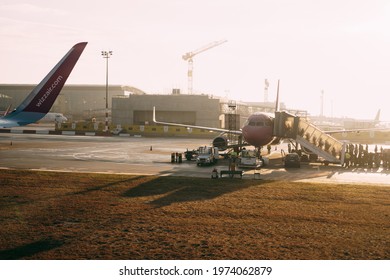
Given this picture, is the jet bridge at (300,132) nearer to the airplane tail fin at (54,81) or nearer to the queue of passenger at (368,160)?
the queue of passenger at (368,160)

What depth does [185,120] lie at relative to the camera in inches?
4840

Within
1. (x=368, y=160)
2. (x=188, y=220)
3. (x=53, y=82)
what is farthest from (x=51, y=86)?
(x=368, y=160)

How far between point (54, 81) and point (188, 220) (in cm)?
1083

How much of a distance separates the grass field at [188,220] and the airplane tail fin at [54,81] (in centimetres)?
584

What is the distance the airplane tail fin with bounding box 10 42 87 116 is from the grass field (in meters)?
5.84

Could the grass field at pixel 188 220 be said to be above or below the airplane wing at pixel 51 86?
below

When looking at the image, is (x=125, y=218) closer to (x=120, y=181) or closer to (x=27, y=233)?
(x=27, y=233)

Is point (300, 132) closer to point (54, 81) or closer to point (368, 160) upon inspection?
point (368, 160)

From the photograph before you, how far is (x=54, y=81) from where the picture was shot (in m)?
22.0

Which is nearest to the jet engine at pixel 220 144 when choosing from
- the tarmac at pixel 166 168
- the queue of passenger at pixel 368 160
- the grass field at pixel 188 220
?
the tarmac at pixel 166 168

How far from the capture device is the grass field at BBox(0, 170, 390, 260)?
1520 centimetres

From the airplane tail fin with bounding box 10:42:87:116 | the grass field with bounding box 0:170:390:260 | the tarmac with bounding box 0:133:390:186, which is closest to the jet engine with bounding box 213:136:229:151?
the tarmac with bounding box 0:133:390:186

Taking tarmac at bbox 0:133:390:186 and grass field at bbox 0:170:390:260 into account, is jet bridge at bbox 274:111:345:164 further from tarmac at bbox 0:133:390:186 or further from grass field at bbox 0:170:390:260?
grass field at bbox 0:170:390:260

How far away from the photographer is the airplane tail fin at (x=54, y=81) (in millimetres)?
21922
